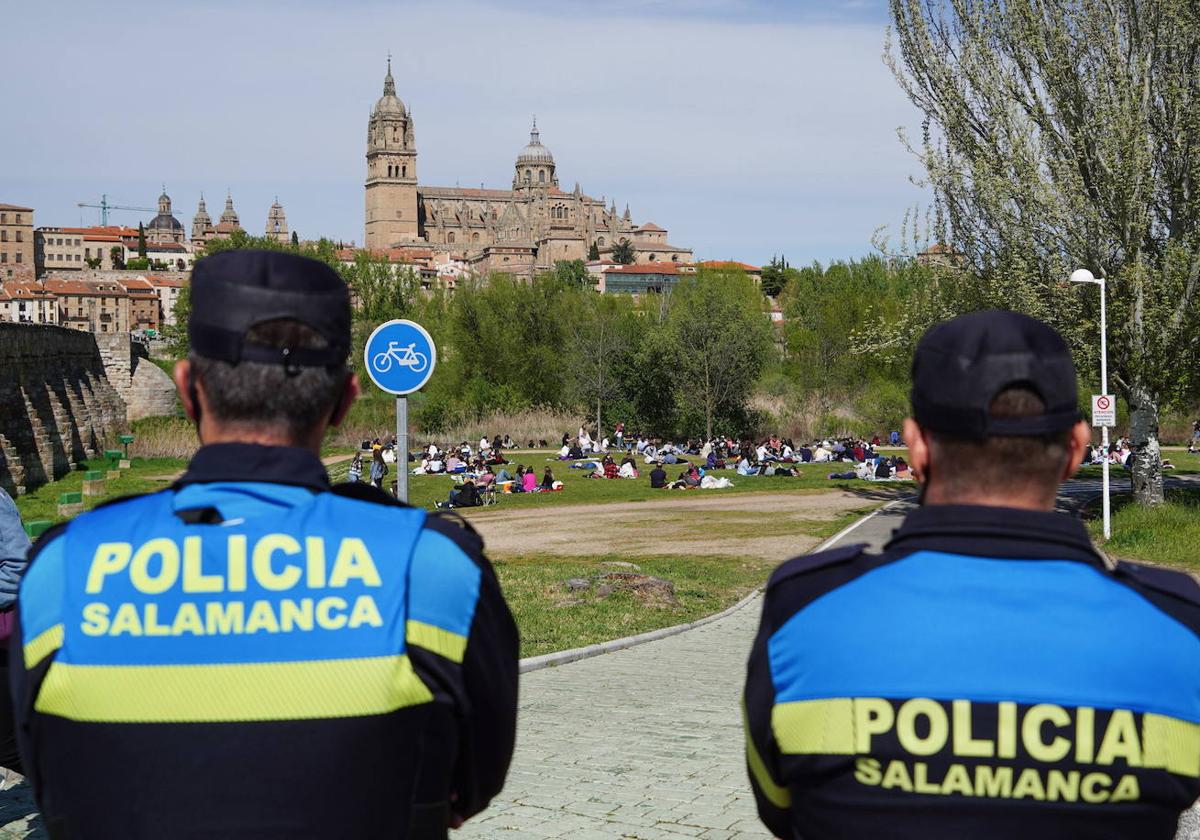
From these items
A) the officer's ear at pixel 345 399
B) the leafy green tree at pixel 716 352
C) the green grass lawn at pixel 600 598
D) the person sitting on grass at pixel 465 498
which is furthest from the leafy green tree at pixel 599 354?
the officer's ear at pixel 345 399

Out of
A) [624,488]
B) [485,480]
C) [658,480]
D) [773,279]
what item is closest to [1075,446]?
[485,480]

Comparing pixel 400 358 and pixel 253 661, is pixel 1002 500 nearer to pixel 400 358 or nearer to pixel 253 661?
pixel 253 661

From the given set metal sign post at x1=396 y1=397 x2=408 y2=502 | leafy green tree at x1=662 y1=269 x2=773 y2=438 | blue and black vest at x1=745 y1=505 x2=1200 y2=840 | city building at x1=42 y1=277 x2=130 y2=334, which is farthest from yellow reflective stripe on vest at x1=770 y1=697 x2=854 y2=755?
city building at x1=42 y1=277 x2=130 y2=334

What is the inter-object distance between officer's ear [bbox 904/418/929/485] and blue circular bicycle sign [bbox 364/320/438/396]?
24.3 feet

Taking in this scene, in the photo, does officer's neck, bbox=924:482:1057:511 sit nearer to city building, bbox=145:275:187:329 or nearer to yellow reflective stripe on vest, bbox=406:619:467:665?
yellow reflective stripe on vest, bbox=406:619:467:665

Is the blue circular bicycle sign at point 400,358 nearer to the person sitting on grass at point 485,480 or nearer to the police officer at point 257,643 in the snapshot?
the police officer at point 257,643

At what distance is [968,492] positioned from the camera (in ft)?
7.66

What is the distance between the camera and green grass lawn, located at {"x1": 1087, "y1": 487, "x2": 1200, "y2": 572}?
21.0 metres

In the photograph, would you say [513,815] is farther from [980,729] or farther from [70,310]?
[70,310]

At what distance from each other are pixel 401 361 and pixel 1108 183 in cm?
2130

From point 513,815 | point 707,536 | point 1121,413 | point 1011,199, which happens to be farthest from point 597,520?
point 1121,413

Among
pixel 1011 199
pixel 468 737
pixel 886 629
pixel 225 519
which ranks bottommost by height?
pixel 468 737

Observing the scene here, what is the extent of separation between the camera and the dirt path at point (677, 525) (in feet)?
74.1

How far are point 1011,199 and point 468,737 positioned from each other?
1090 inches
